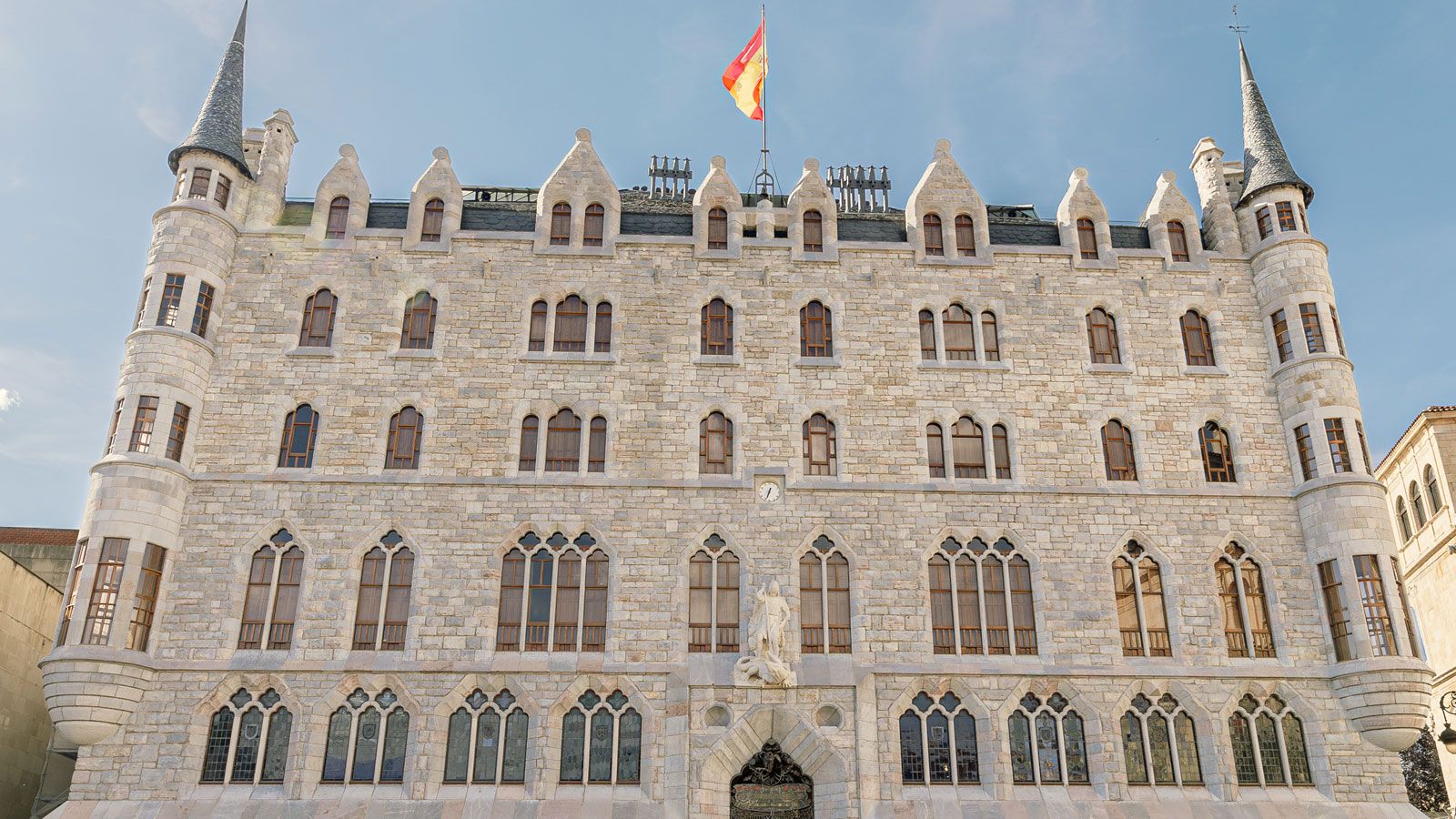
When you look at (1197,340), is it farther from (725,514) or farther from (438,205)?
(438,205)

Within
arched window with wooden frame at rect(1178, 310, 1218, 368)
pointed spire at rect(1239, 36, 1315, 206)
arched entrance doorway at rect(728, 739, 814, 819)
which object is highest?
pointed spire at rect(1239, 36, 1315, 206)

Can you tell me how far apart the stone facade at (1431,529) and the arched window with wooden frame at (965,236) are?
628 inches

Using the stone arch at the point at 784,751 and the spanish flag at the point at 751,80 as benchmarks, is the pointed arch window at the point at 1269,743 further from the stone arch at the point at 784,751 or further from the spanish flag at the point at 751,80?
the spanish flag at the point at 751,80

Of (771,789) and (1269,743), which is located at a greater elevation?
(1269,743)

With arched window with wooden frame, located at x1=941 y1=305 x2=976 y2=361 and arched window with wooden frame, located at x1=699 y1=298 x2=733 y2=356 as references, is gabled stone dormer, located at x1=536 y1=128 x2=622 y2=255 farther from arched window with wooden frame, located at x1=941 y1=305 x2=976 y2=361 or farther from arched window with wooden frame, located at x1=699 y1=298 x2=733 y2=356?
arched window with wooden frame, located at x1=941 y1=305 x2=976 y2=361

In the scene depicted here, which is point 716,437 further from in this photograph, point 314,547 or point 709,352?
point 314,547

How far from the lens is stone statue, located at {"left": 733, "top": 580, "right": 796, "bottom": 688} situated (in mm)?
22344

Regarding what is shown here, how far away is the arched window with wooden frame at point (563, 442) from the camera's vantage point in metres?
24.5

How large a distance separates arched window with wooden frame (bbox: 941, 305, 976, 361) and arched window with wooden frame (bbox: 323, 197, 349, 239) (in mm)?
14326

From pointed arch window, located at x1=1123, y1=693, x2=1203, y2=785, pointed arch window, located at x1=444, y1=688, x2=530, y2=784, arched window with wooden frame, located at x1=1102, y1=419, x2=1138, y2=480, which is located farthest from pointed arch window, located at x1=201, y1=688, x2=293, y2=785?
arched window with wooden frame, located at x1=1102, y1=419, x2=1138, y2=480

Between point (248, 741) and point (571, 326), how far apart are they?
432 inches

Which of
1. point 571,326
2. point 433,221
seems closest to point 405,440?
point 571,326

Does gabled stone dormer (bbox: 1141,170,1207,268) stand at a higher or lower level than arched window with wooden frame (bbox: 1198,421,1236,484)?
higher

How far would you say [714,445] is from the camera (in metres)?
24.8
